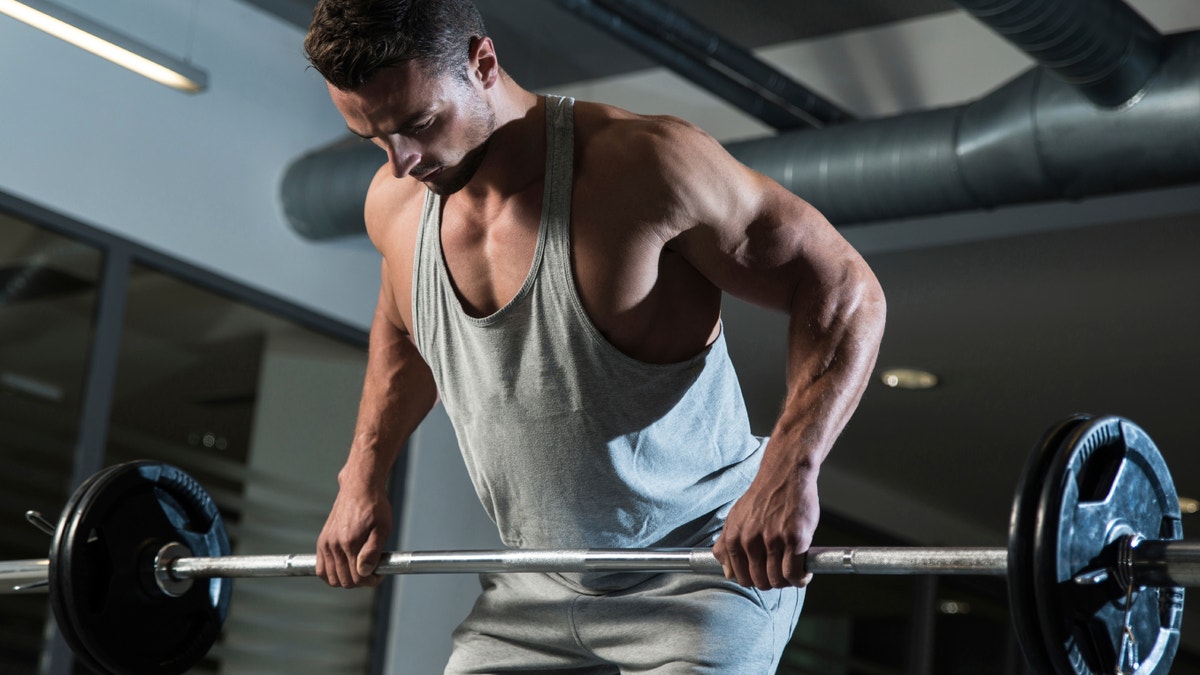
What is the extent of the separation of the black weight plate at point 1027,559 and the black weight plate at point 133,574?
1.35 meters

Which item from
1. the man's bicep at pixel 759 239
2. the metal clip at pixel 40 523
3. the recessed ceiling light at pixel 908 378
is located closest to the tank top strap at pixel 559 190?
the man's bicep at pixel 759 239

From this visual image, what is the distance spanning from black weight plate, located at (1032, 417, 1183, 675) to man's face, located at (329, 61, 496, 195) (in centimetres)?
77

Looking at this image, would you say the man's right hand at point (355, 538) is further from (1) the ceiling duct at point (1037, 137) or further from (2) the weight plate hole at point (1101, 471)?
(1) the ceiling duct at point (1037, 137)

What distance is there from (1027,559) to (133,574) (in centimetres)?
140

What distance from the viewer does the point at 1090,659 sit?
57.2 inches

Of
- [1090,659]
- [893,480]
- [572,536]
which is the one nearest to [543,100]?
[572,536]

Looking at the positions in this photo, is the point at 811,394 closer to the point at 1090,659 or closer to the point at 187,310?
the point at 1090,659

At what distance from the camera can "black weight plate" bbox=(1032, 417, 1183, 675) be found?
4.58 ft

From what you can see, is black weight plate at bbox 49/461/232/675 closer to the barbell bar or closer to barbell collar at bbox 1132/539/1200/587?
the barbell bar

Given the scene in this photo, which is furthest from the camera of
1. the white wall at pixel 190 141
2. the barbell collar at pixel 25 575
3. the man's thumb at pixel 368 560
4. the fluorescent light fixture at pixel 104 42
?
the white wall at pixel 190 141

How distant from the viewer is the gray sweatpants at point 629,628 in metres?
1.76

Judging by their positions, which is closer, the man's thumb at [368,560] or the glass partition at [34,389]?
the man's thumb at [368,560]

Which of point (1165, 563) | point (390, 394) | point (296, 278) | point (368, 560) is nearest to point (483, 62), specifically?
point (390, 394)

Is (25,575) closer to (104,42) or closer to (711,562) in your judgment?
(711,562)
